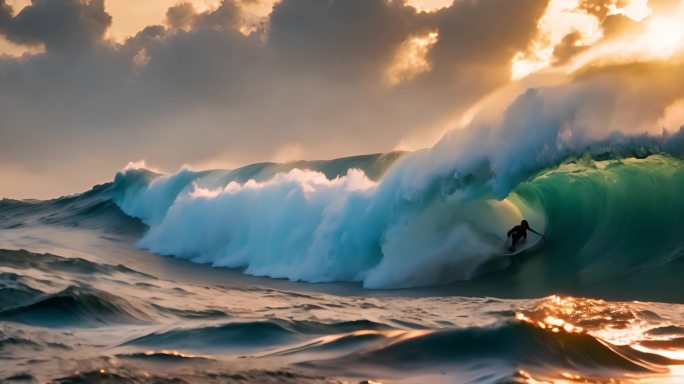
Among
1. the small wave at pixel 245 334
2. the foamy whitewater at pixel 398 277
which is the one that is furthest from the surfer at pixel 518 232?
the small wave at pixel 245 334

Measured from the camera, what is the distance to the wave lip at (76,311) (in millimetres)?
6570

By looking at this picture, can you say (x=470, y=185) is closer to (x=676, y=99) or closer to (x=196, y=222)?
(x=676, y=99)

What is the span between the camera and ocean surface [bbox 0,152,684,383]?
4.56m

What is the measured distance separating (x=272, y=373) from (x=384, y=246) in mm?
8051

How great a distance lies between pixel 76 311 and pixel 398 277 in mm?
5592

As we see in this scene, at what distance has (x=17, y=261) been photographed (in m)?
10.6

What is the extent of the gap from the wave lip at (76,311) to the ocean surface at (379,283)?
3 centimetres

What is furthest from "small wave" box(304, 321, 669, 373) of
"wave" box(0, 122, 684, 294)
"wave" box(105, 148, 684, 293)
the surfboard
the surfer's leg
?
the surfer's leg

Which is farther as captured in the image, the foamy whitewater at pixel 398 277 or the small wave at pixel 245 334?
the small wave at pixel 245 334

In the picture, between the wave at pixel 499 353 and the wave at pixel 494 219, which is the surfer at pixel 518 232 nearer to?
the wave at pixel 494 219

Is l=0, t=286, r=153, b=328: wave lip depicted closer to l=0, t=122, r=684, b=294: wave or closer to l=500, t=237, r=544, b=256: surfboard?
l=0, t=122, r=684, b=294: wave

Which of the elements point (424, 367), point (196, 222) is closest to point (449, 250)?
point (424, 367)

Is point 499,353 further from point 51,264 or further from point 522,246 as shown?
point 51,264

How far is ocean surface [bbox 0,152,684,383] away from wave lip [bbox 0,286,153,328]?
0.03 m
